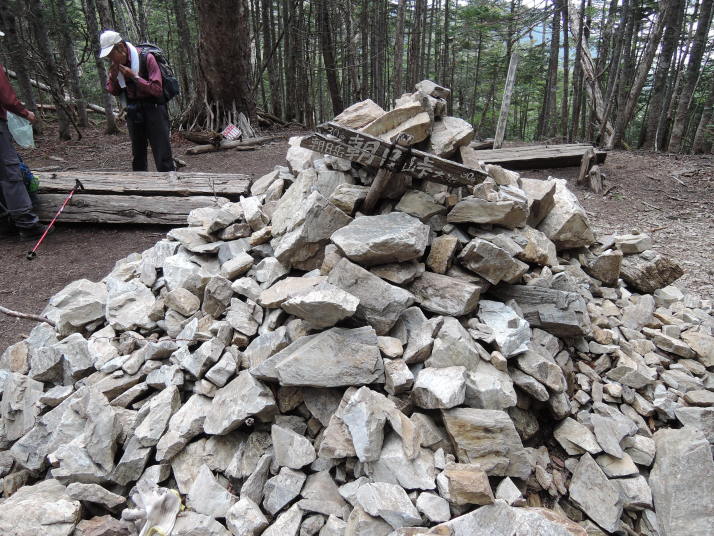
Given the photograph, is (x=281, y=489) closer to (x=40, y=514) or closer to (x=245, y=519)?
(x=245, y=519)

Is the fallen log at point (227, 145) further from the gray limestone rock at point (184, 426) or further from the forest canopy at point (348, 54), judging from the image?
the gray limestone rock at point (184, 426)

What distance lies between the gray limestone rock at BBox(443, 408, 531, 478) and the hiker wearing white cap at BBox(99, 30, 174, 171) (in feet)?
19.7

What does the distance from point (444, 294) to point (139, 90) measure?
18.2ft

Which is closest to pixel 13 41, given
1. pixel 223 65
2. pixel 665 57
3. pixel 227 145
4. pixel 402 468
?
pixel 223 65

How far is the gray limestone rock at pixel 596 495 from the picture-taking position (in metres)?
2.40

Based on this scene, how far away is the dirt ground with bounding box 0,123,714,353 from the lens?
5184 millimetres

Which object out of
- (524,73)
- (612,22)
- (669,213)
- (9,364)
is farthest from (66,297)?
(524,73)

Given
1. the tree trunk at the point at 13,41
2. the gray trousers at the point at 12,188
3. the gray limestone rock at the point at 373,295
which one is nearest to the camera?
the gray limestone rock at the point at 373,295

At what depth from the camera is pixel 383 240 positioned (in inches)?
119

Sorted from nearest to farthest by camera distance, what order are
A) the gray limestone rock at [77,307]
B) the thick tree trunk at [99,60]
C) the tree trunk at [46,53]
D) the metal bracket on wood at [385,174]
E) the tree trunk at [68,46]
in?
the metal bracket on wood at [385,174] → the gray limestone rock at [77,307] → the tree trunk at [46,53] → the tree trunk at [68,46] → the thick tree trunk at [99,60]

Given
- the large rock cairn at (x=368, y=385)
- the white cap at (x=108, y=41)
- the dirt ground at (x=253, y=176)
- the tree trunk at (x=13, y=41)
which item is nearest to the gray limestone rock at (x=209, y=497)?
the large rock cairn at (x=368, y=385)

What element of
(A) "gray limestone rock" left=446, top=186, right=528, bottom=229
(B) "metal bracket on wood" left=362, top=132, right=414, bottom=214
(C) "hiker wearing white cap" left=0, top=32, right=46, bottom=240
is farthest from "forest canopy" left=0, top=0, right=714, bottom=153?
(B) "metal bracket on wood" left=362, top=132, right=414, bottom=214

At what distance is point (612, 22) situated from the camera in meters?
15.5

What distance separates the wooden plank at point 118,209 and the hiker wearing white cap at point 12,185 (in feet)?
0.89
